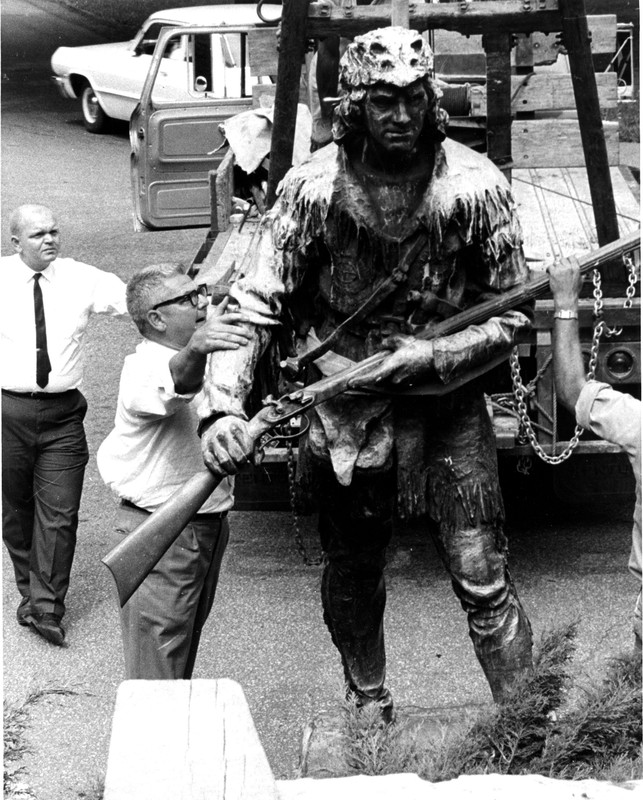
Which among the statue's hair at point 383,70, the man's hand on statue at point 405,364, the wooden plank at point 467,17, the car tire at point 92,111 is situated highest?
the statue's hair at point 383,70

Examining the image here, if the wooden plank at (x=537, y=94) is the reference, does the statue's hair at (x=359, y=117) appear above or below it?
above

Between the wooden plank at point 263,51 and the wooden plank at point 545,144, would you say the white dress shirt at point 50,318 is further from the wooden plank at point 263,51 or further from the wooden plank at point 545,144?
the wooden plank at point 545,144

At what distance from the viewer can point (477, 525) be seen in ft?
13.9

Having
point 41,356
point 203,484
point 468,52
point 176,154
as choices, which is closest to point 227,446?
point 203,484

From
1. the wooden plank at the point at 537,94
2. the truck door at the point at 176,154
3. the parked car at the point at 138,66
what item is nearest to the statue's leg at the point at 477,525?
the wooden plank at the point at 537,94

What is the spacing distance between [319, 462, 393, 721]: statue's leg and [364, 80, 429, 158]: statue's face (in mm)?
1008

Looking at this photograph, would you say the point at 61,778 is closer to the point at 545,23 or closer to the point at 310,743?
the point at 310,743

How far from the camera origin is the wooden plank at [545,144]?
6.68m

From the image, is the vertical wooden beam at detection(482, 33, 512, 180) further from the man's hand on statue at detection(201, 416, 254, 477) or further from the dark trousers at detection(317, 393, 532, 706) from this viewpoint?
the man's hand on statue at detection(201, 416, 254, 477)

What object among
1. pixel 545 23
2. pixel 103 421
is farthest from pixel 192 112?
pixel 545 23

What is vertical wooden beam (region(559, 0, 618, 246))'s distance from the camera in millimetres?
5180

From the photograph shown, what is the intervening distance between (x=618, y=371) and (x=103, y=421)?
380 cm

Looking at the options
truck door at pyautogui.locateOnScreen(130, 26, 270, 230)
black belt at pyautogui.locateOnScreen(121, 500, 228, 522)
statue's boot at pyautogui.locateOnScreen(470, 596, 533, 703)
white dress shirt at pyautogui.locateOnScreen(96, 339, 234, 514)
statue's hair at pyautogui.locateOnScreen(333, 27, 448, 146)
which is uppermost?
statue's hair at pyautogui.locateOnScreen(333, 27, 448, 146)

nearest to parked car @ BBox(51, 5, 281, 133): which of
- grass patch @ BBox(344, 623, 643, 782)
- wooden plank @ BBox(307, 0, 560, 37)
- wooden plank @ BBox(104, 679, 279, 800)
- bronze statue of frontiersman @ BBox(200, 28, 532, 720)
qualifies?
wooden plank @ BBox(307, 0, 560, 37)
